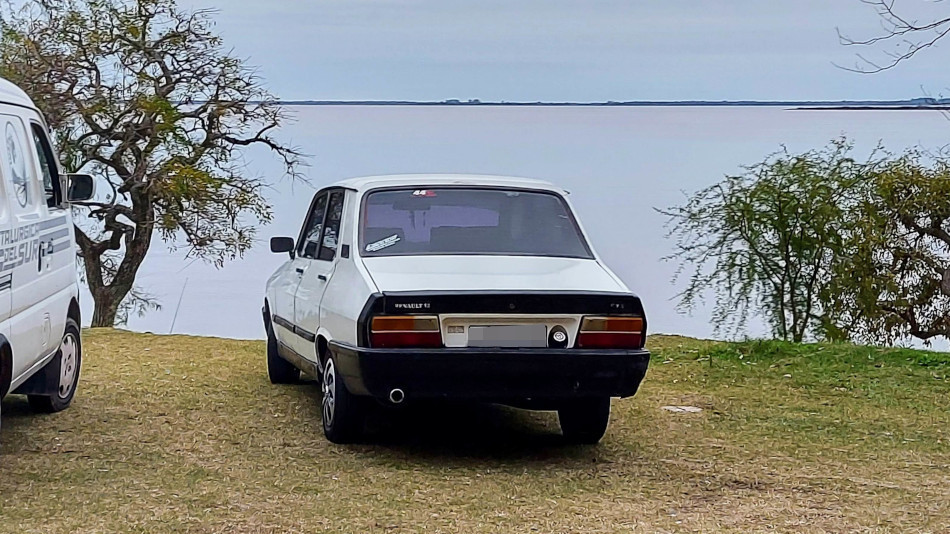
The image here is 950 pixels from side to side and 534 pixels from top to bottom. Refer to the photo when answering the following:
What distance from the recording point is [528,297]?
243 inches

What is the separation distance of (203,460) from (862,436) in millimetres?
3977

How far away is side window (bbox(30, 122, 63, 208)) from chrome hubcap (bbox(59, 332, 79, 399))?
94cm

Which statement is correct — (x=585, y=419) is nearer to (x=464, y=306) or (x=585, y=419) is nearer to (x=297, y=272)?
(x=464, y=306)

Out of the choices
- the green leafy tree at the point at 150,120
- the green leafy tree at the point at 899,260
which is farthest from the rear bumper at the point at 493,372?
the green leafy tree at the point at 150,120

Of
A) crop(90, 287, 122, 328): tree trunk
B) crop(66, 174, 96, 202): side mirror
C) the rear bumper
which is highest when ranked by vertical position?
crop(66, 174, 96, 202): side mirror

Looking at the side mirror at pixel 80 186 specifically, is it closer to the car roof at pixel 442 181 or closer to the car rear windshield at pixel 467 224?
the car roof at pixel 442 181

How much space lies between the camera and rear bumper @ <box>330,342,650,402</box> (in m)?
6.12

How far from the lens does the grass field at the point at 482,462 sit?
5.48 m

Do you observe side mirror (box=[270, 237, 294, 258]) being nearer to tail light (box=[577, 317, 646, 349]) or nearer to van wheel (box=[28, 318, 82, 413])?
van wheel (box=[28, 318, 82, 413])

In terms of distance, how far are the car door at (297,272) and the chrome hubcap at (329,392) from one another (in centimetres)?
73

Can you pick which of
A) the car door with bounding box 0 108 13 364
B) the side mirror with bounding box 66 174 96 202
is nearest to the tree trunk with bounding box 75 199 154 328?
the side mirror with bounding box 66 174 96 202

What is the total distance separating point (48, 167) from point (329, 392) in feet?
7.40

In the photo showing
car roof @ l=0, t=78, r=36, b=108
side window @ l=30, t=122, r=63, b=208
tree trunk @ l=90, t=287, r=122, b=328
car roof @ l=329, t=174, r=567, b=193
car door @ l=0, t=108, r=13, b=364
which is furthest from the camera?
tree trunk @ l=90, t=287, r=122, b=328

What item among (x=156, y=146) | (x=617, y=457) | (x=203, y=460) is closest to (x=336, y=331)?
(x=203, y=460)
